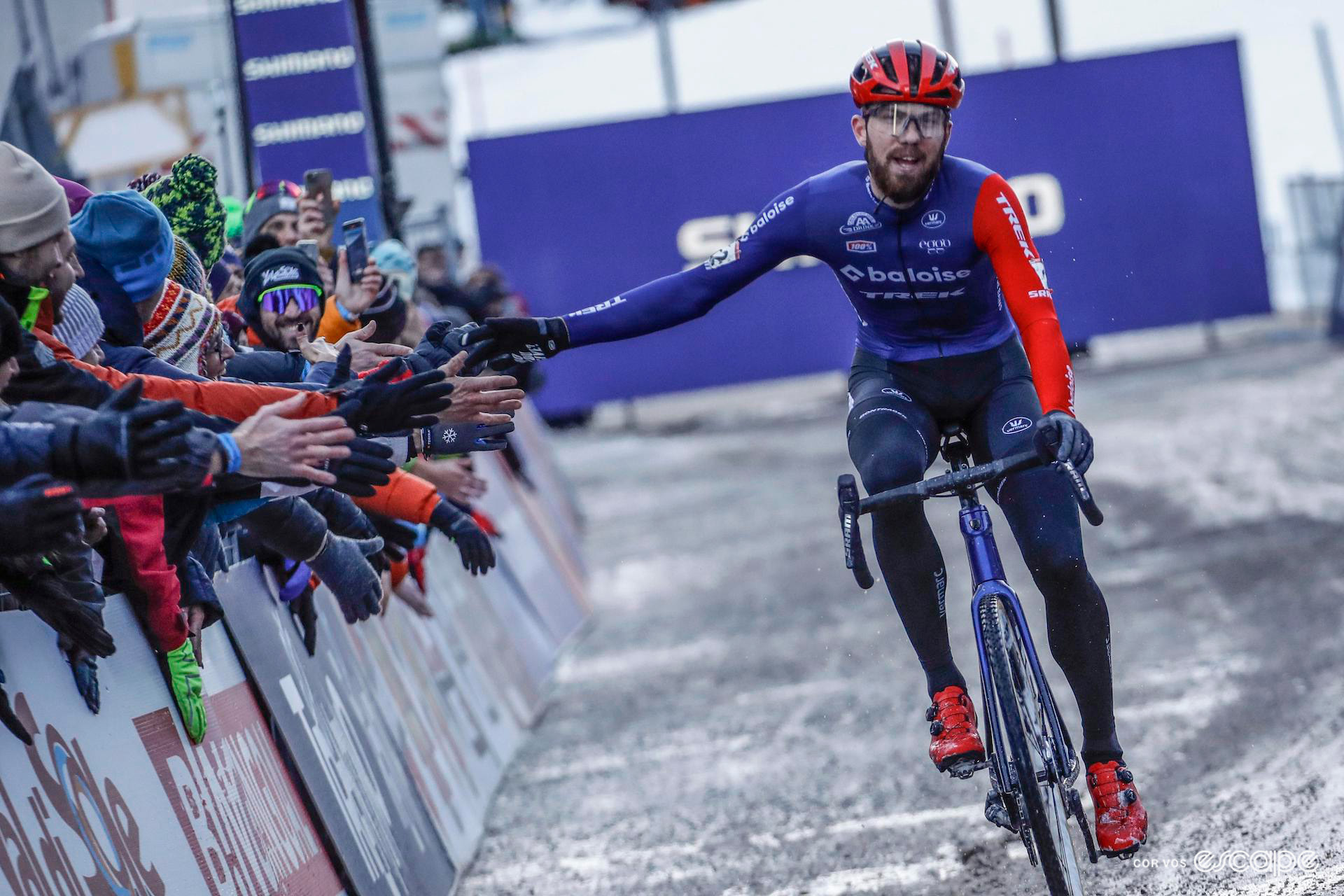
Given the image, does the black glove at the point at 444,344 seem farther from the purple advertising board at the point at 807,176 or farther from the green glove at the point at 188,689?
the purple advertising board at the point at 807,176

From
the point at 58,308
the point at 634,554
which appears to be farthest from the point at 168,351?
the point at 634,554

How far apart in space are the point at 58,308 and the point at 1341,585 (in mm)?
8203

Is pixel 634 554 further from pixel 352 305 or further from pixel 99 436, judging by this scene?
pixel 99 436

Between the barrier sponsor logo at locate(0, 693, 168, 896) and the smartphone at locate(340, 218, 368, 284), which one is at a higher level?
the smartphone at locate(340, 218, 368, 284)

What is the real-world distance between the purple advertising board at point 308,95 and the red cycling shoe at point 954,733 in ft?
23.2

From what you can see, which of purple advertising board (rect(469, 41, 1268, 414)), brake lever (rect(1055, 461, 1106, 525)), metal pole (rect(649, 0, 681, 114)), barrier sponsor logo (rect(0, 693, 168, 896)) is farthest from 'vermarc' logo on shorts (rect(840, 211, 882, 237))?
metal pole (rect(649, 0, 681, 114))

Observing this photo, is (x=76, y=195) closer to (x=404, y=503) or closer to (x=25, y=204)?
(x=25, y=204)

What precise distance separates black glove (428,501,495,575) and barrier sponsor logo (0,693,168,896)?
7.91 feet

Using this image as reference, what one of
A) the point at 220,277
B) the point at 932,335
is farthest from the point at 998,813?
the point at 220,277

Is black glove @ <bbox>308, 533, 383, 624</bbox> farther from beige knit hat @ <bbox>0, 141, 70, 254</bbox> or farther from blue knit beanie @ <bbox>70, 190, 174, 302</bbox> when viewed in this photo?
beige knit hat @ <bbox>0, 141, 70, 254</bbox>

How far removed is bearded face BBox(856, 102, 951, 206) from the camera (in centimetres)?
518

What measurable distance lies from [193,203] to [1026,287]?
294 centimetres

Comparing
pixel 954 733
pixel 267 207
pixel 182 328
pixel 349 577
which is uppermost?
pixel 267 207

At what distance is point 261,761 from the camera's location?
498 cm
